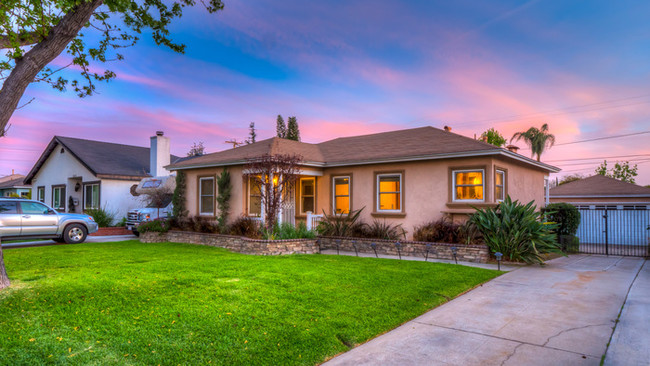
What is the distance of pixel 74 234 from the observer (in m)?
13.9

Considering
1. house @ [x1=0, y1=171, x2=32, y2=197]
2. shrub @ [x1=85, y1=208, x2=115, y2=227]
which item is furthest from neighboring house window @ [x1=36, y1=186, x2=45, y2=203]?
shrub @ [x1=85, y1=208, x2=115, y2=227]

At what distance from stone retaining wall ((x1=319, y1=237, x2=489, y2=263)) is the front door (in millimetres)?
9801

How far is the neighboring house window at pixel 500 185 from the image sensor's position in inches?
461

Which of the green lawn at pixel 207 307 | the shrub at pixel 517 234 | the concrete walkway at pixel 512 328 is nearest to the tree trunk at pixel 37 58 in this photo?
the green lawn at pixel 207 307

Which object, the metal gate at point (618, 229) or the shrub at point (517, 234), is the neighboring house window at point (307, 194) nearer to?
the shrub at point (517, 234)

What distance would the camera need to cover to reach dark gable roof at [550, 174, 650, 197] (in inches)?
749

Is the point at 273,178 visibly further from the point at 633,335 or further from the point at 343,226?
the point at 633,335

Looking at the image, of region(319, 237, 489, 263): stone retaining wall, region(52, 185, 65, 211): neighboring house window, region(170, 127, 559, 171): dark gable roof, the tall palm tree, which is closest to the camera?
region(319, 237, 489, 263): stone retaining wall

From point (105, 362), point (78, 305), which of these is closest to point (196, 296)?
point (78, 305)

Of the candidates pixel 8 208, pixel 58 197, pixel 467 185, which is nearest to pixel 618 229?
pixel 467 185

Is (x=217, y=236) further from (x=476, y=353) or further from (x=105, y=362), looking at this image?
(x=476, y=353)

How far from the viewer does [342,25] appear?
12.8 metres

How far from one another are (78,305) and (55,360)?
5.85 feet

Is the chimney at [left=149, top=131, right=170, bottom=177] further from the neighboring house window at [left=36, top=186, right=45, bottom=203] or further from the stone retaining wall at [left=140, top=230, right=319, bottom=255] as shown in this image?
the neighboring house window at [left=36, top=186, right=45, bottom=203]
